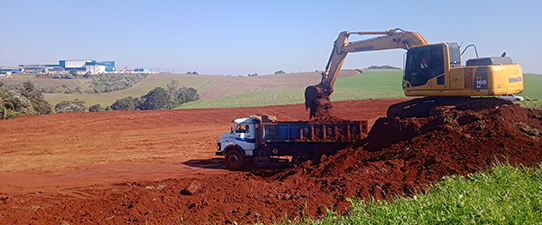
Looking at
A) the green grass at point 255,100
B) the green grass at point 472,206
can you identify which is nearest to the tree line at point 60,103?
the green grass at point 255,100

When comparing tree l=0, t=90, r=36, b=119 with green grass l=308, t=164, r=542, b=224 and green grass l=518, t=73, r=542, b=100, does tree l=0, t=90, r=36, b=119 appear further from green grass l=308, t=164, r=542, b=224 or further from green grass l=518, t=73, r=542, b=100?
green grass l=518, t=73, r=542, b=100

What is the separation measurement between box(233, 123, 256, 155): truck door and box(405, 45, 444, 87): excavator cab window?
6808mm

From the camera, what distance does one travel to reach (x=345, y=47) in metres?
19.8

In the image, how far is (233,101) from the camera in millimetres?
46750

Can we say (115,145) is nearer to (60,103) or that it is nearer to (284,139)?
(284,139)

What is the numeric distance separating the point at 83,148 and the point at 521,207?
2283 centimetres

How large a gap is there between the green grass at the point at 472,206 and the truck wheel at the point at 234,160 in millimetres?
9705

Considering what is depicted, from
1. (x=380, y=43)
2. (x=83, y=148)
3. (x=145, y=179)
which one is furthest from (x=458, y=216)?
(x=83, y=148)

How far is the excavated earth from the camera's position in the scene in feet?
30.0

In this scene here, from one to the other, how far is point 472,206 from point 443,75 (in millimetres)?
10581

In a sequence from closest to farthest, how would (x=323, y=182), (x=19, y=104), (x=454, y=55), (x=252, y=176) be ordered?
(x=323, y=182) < (x=252, y=176) < (x=454, y=55) < (x=19, y=104)

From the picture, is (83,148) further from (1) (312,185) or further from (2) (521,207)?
(2) (521,207)

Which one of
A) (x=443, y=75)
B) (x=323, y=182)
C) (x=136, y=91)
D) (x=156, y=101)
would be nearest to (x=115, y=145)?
(x=323, y=182)

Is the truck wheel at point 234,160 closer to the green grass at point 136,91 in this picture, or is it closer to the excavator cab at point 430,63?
the excavator cab at point 430,63
